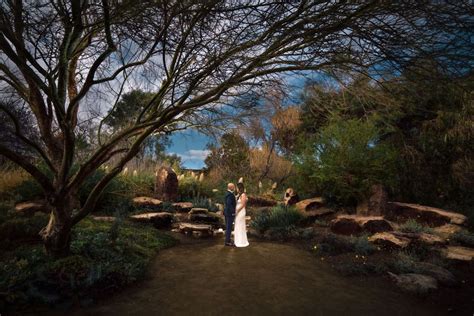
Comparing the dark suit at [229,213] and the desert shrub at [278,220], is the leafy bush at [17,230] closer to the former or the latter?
the dark suit at [229,213]

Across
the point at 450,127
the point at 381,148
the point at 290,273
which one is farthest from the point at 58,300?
the point at 450,127

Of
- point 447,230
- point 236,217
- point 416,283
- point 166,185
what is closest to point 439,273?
point 416,283

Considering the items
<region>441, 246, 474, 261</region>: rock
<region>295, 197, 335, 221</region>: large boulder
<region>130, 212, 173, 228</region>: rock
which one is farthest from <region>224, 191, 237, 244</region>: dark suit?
<region>441, 246, 474, 261</region>: rock

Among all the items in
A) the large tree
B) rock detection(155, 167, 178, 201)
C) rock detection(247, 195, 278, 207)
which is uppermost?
the large tree

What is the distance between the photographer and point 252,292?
484cm

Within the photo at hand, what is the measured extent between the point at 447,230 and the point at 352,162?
342 centimetres

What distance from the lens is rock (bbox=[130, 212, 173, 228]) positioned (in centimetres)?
982

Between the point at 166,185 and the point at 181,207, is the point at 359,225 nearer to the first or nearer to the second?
the point at 181,207

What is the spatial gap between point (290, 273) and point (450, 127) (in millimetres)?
10422

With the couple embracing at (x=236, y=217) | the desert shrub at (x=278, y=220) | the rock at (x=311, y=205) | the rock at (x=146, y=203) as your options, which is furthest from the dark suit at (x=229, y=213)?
the rock at (x=146, y=203)

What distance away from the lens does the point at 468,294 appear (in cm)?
502

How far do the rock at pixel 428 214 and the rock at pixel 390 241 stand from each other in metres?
3.20

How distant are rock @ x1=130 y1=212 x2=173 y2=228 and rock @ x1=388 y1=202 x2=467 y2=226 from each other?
7593 mm

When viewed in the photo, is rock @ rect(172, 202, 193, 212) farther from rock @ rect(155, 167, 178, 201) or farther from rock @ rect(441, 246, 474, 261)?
rock @ rect(441, 246, 474, 261)
